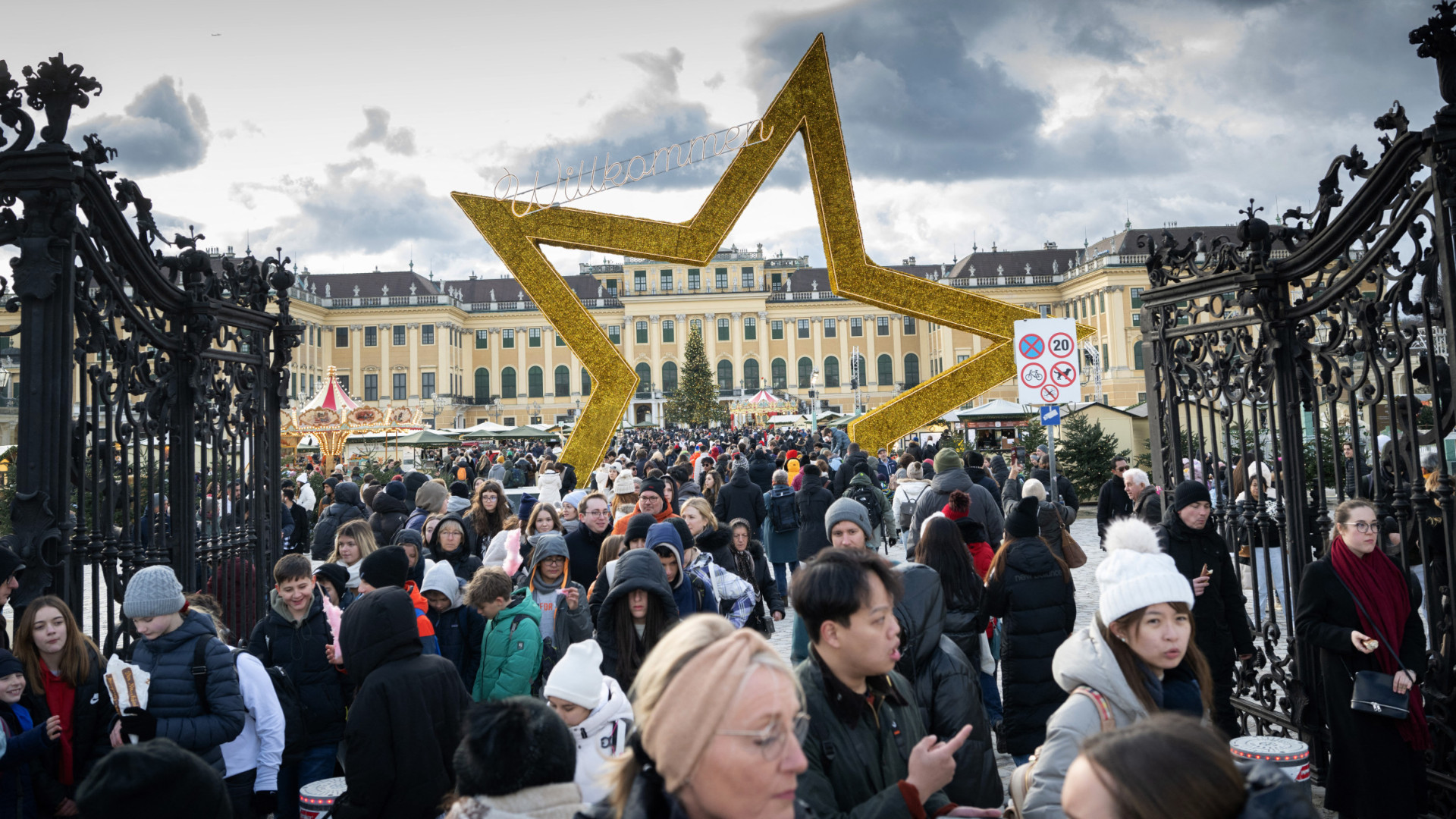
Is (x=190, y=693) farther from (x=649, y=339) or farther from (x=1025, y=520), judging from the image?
(x=649, y=339)

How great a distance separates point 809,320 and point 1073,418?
5925cm

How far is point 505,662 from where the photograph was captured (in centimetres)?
396

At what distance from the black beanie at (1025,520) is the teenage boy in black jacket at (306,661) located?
285cm

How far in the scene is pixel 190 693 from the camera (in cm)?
324

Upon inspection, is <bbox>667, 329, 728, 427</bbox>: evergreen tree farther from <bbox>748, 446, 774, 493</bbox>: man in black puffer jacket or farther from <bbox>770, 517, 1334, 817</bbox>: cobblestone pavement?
<bbox>748, 446, 774, 493</bbox>: man in black puffer jacket

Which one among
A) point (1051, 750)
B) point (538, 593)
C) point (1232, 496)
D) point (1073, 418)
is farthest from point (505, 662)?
point (1073, 418)

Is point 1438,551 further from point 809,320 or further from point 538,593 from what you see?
point 809,320

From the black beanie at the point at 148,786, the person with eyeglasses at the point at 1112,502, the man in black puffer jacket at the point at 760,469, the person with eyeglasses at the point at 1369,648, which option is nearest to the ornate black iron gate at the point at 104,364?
the black beanie at the point at 148,786

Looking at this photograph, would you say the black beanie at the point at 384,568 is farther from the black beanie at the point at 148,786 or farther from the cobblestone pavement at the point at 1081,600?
the black beanie at the point at 148,786

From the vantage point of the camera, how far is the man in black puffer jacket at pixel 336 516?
741 cm

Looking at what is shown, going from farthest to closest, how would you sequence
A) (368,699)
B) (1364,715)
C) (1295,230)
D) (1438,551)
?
(1295,230), (1438,551), (1364,715), (368,699)

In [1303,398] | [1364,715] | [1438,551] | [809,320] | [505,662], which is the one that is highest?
[809,320]

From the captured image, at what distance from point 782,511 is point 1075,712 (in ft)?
22.9

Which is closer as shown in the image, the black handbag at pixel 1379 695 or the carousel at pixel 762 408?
the black handbag at pixel 1379 695
